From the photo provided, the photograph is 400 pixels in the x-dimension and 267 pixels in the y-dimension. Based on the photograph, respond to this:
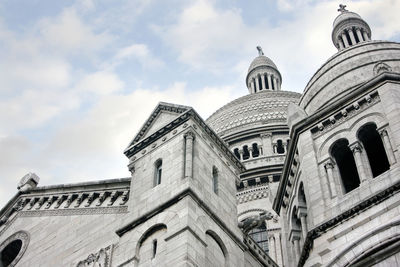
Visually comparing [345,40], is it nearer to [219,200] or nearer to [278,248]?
[278,248]

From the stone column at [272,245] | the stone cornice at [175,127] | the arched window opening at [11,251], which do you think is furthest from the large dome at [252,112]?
the arched window opening at [11,251]

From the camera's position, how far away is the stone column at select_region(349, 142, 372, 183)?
2175 cm

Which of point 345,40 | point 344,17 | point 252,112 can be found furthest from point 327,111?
point 252,112

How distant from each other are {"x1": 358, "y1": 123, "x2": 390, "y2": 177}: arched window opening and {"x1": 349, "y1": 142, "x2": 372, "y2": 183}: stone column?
500mm

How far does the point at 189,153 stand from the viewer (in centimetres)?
2166

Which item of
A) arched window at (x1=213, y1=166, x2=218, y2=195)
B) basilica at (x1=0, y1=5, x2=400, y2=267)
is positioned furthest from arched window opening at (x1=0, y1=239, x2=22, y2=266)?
arched window at (x1=213, y1=166, x2=218, y2=195)

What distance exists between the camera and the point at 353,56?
30859mm

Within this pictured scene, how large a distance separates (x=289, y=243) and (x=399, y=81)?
7.61m

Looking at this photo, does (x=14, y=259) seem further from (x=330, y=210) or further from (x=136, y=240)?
(x=330, y=210)

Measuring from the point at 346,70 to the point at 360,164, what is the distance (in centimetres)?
893

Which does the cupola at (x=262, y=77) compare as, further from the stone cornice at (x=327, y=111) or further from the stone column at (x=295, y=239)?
the stone column at (x=295, y=239)

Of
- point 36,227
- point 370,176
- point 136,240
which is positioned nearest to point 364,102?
point 370,176

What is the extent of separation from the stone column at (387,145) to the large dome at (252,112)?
92.9 ft

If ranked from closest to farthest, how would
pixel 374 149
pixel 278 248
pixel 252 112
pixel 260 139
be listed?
pixel 374 149 → pixel 278 248 → pixel 260 139 → pixel 252 112
